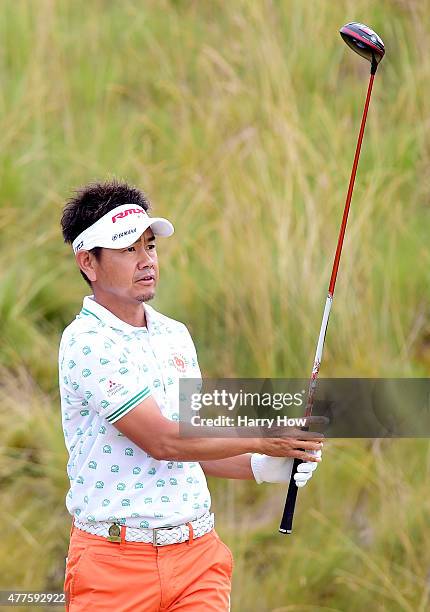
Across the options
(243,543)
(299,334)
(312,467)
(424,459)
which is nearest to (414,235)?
(299,334)

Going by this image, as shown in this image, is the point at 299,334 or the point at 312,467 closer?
the point at 312,467

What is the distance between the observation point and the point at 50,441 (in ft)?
17.4

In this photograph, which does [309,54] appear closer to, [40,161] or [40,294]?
[40,161]

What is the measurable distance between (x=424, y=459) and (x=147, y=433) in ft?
7.93

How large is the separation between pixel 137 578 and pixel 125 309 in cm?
68

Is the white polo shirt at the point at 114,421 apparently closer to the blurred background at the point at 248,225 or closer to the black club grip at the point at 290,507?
the black club grip at the point at 290,507

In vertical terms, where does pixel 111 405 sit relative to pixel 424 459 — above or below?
above

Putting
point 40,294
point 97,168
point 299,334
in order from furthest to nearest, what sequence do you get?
point 97,168 < point 40,294 < point 299,334

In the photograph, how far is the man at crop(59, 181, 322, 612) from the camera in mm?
2979

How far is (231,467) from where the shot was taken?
3.38 meters
